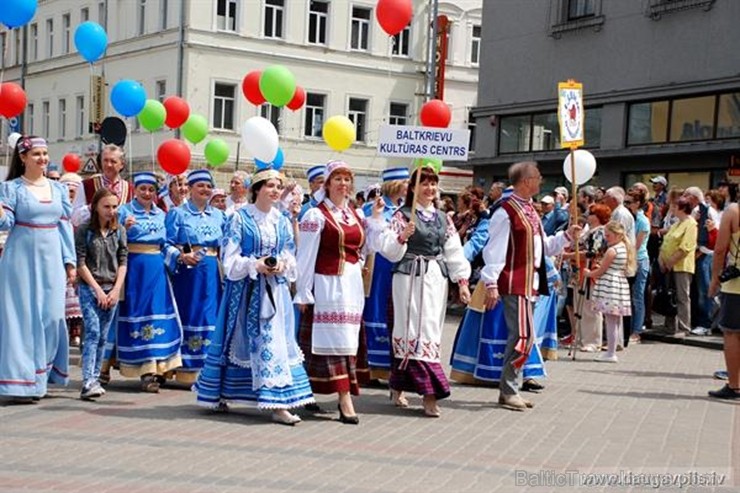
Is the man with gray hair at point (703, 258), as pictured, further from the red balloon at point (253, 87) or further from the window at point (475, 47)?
the window at point (475, 47)

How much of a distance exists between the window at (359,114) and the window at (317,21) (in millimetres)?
2727

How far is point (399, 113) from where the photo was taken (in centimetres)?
4378

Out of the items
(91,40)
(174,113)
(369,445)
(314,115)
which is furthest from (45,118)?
(369,445)

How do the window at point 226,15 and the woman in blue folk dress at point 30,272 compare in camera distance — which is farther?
the window at point 226,15

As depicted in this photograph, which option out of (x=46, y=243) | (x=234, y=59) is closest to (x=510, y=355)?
(x=46, y=243)

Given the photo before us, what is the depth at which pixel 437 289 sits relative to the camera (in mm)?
8461

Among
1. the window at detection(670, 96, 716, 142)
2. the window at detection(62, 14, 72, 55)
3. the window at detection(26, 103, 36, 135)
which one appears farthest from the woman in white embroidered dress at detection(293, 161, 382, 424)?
the window at detection(26, 103, 36, 135)

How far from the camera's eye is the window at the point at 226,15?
39.4 meters

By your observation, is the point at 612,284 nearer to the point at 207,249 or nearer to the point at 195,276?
the point at 207,249

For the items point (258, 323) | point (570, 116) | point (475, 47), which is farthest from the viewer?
point (475, 47)

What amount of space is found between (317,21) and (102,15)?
9.52 m

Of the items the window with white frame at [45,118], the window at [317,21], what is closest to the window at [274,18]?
the window at [317,21]

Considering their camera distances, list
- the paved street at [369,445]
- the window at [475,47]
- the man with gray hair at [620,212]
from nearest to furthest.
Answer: the paved street at [369,445], the man with gray hair at [620,212], the window at [475,47]

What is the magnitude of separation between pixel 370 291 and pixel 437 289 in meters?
1.67
